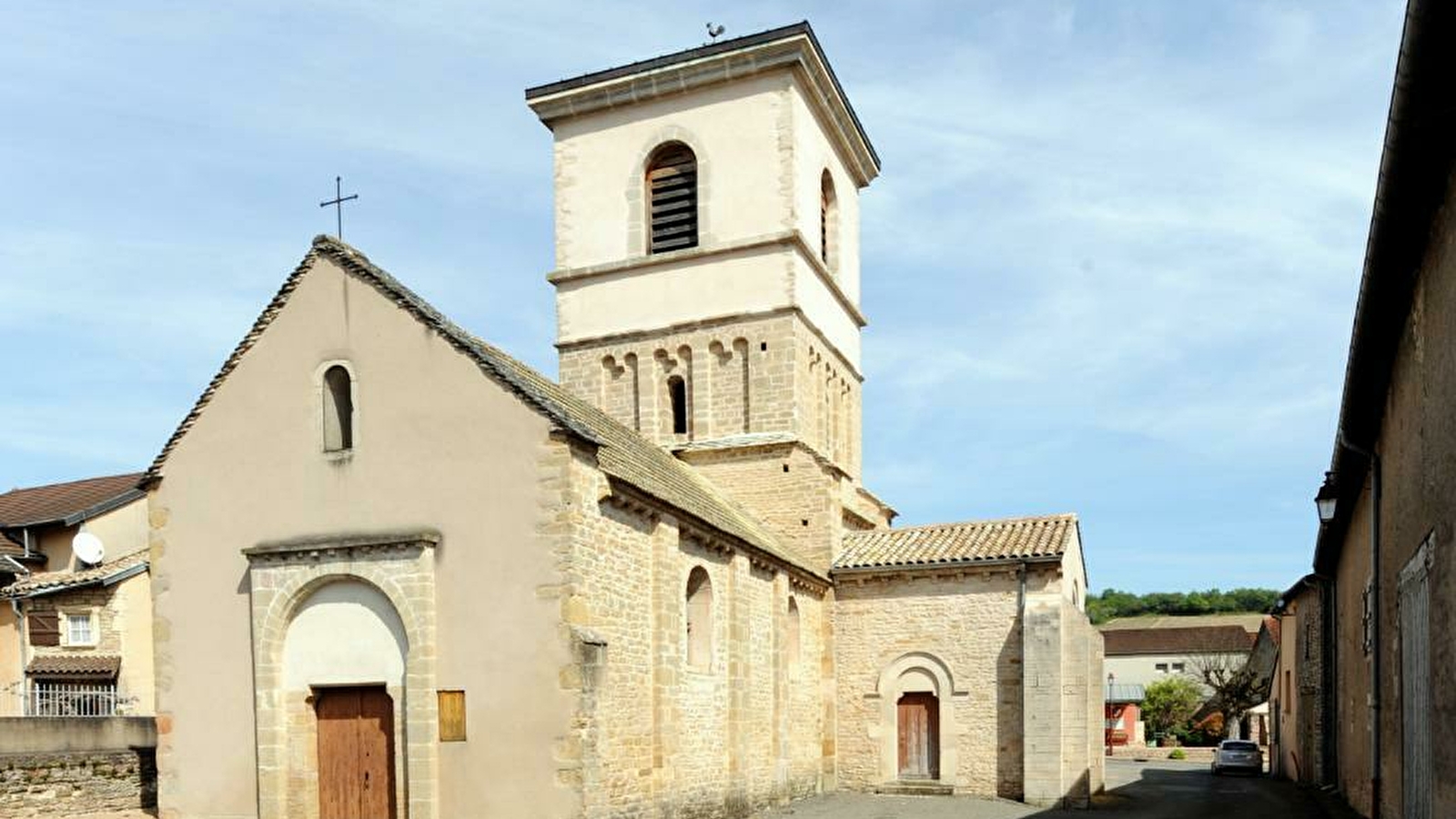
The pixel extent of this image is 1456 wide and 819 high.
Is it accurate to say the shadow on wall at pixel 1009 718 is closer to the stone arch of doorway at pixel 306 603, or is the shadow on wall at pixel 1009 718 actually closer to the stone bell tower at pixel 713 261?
the stone bell tower at pixel 713 261

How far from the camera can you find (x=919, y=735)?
79.6 feet

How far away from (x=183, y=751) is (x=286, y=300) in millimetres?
6268

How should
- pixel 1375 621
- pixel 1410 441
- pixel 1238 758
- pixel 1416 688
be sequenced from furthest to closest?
pixel 1238 758
pixel 1375 621
pixel 1410 441
pixel 1416 688

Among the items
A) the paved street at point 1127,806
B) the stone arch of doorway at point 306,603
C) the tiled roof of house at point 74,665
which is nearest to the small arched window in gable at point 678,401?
the paved street at point 1127,806

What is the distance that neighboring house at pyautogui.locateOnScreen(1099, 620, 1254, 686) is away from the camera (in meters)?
78.8

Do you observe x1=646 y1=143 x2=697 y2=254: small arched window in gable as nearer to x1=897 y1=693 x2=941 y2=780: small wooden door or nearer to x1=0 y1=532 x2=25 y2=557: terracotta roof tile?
x1=897 y1=693 x2=941 y2=780: small wooden door

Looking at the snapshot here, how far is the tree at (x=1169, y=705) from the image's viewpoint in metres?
58.1

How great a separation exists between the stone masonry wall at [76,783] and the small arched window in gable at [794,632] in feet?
36.5

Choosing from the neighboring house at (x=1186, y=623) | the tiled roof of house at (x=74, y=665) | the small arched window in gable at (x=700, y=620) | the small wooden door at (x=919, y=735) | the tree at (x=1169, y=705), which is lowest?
the neighboring house at (x=1186, y=623)

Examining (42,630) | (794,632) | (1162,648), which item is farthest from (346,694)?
(1162,648)

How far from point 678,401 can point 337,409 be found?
34.9ft

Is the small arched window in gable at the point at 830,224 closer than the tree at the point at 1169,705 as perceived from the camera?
Yes

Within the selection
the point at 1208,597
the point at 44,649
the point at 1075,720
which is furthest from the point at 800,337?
the point at 1208,597

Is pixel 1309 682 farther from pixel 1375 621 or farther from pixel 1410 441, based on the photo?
pixel 1410 441
